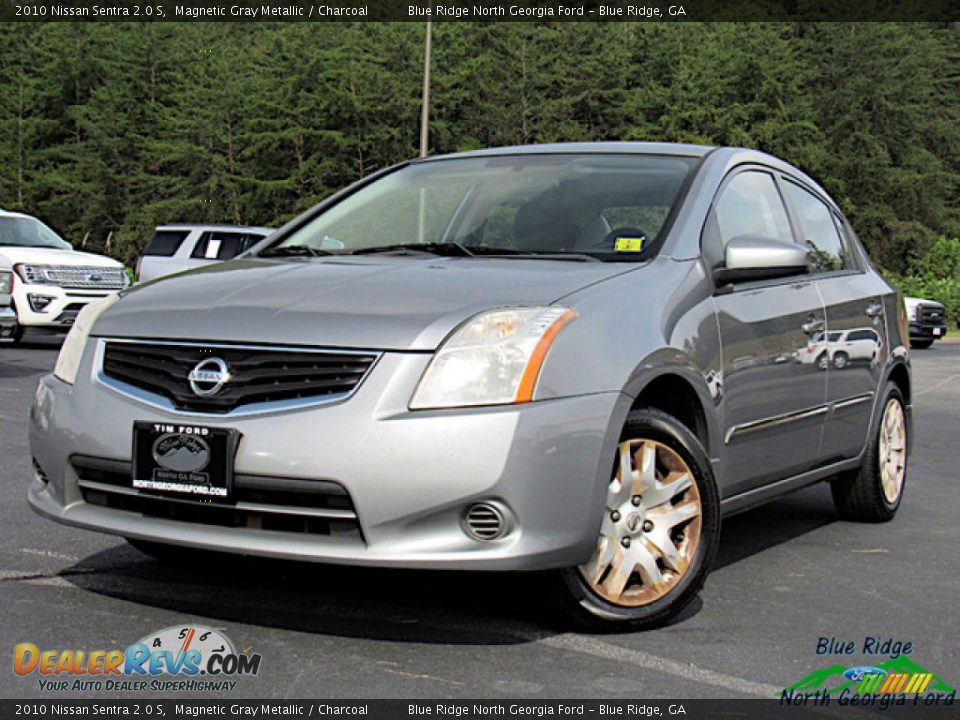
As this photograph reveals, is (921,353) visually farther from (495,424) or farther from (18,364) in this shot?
(495,424)

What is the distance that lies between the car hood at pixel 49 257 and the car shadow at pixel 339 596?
1298cm

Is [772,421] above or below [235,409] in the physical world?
below

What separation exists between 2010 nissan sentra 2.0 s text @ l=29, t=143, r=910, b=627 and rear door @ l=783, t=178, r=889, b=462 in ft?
1.33

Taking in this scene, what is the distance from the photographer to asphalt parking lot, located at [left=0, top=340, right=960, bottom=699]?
150 inches

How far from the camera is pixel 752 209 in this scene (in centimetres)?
575

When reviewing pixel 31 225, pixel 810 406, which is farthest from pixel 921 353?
pixel 810 406

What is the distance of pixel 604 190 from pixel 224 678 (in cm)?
248

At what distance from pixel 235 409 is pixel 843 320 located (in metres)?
3.04

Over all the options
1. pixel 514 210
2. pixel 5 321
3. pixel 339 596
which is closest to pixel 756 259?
pixel 514 210

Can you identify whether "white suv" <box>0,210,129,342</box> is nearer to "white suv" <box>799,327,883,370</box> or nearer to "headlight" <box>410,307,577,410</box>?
"white suv" <box>799,327,883,370</box>
